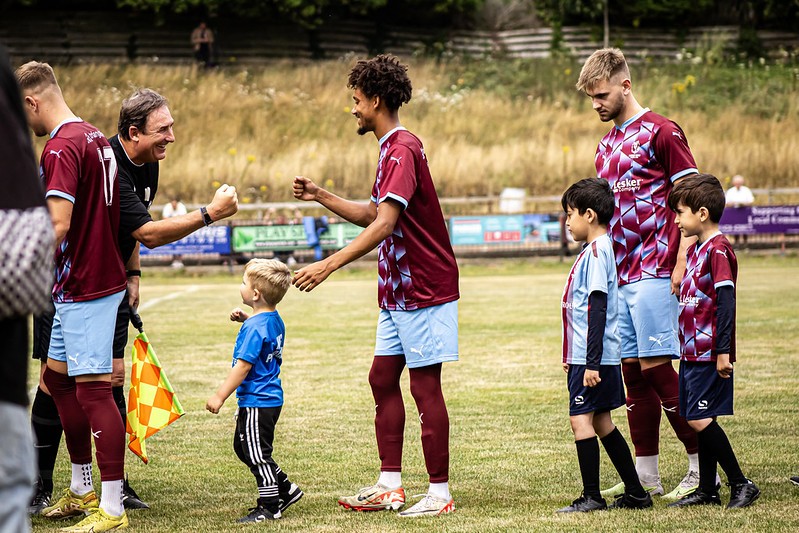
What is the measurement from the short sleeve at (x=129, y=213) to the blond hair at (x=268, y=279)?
21.8 inches

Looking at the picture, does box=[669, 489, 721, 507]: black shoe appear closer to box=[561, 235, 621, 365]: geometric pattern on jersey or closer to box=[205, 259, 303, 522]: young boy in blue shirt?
box=[561, 235, 621, 365]: geometric pattern on jersey

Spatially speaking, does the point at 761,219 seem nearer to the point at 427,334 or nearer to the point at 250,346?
the point at 427,334

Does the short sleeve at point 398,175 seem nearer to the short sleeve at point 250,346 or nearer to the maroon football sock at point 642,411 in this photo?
the short sleeve at point 250,346

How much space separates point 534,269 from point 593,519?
20202 mm

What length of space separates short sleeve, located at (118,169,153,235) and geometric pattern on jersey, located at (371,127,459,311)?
1136 millimetres

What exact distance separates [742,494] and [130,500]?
2.99m

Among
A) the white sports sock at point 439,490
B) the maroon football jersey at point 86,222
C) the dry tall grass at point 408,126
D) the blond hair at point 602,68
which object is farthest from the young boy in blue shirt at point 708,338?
the dry tall grass at point 408,126

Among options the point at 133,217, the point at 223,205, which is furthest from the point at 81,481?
the point at 223,205

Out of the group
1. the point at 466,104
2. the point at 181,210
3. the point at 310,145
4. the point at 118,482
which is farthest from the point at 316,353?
the point at 466,104

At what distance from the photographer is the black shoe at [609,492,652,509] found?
5.05 metres

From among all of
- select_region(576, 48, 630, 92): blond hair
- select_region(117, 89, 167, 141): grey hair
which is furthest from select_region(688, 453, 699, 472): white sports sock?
select_region(117, 89, 167, 141): grey hair

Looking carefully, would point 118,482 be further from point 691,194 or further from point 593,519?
point 691,194

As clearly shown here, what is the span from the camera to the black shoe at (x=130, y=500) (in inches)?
212

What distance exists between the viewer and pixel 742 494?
4984mm
